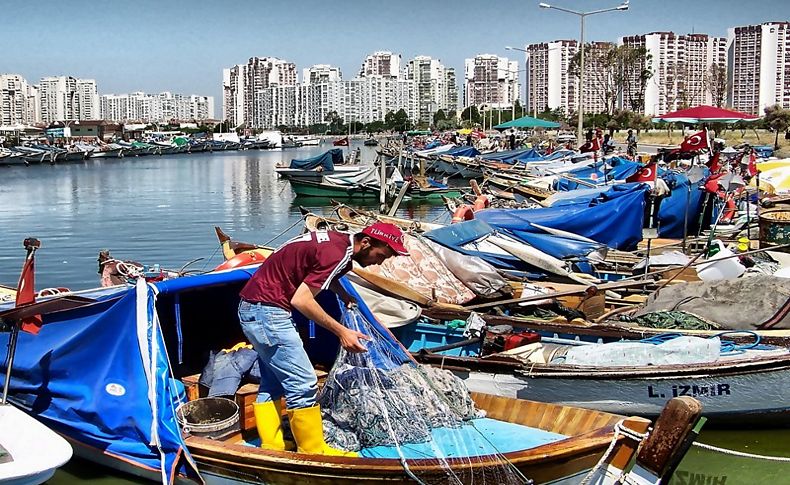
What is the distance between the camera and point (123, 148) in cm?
10250

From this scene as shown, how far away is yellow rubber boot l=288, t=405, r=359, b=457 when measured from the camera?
661 cm

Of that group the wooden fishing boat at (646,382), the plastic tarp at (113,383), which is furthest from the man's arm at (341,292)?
the wooden fishing boat at (646,382)

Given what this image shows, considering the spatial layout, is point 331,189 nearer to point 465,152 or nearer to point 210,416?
point 465,152

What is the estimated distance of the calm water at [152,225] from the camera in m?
8.72

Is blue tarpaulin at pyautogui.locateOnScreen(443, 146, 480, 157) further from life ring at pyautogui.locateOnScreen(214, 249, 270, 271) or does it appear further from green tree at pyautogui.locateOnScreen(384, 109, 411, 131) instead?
green tree at pyautogui.locateOnScreen(384, 109, 411, 131)

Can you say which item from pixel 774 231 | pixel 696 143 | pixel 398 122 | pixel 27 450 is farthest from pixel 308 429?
pixel 398 122

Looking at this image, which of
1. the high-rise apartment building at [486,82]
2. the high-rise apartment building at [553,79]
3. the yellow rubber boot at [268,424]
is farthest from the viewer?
the high-rise apartment building at [486,82]

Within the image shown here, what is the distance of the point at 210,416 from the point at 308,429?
142 centimetres

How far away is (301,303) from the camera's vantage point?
627cm

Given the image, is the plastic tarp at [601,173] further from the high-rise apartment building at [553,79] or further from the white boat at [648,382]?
the high-rise apartment building at [553,79]

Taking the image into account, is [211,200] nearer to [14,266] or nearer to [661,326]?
[14,266]

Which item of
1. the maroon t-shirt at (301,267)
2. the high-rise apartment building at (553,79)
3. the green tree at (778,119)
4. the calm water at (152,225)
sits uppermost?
the high-rise apartment building at (553,79)

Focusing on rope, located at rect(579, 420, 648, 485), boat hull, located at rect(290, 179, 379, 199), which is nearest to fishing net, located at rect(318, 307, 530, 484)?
rope, located at rect(579, 420, 648, 485)

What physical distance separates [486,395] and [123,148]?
101188mm
